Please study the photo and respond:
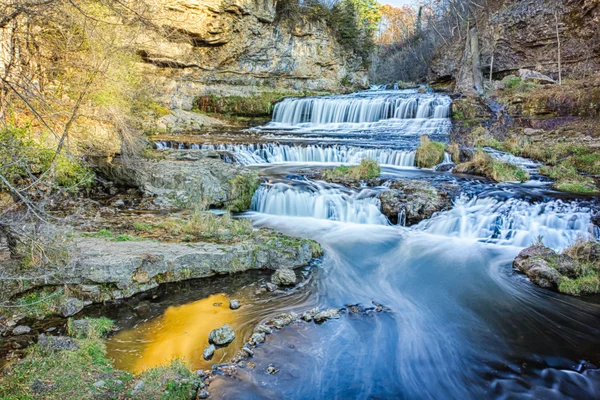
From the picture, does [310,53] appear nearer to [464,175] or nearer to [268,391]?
[464,175]

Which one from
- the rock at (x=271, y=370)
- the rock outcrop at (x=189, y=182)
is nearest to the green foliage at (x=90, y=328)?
the rock at (x=271, y=370)

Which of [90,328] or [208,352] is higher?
[90,328]

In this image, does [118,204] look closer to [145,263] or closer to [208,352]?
[145,263]

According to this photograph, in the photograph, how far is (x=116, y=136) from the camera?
8.14 m

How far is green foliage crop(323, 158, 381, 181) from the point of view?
33.6ft

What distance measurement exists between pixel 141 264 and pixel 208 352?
6.19 ft

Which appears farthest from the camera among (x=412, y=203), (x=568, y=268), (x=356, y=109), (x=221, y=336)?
(x=356, y=109)

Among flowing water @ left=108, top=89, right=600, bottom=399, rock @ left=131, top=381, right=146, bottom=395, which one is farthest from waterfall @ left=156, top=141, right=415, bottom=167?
rock @ left=131, top=381, right=146, bottom=395

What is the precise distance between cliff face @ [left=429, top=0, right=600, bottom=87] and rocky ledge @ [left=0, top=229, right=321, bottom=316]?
21.6m

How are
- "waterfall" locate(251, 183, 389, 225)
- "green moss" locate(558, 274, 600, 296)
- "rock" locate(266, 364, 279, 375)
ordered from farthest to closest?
"waterfall" locate(251, 183, 389, 225) < "green moss" locate(558, 274, 600, 296) < "rock" locate(266, 364, 279, 375)

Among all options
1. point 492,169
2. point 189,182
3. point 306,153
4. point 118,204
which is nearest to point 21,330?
point 118,204

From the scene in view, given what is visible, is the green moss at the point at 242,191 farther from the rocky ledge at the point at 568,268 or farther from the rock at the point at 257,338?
the rocky ledge at the point at 568,268

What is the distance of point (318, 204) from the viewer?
905 cm

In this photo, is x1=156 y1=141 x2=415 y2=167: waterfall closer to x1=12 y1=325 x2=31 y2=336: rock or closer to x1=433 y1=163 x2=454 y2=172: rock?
x1=433 y1=163 x2=454 y2=172: rock
